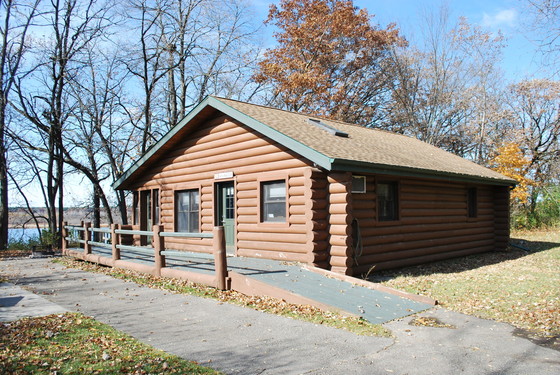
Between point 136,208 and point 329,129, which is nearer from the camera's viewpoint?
point 329,129

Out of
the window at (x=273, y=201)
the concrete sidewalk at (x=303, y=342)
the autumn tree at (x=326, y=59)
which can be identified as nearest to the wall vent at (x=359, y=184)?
the window at (x=273, y=201)

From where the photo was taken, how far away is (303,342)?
569cm

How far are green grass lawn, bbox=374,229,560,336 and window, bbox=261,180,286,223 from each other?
2.96 meters

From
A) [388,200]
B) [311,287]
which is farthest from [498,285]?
[311,287]

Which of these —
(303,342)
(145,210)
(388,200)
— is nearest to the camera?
(303,342)

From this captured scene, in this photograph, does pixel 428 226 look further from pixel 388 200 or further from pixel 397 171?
pixel 397 171

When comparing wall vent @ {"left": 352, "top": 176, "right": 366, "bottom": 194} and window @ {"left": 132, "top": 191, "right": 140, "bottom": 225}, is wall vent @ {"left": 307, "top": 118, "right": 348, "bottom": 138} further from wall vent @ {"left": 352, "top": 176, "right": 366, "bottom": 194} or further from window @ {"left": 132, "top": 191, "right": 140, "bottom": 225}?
window @ {"left": 132, "top": 191, "right": 140, "bottom": 225}

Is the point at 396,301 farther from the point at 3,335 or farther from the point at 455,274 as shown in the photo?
the point at 3,335

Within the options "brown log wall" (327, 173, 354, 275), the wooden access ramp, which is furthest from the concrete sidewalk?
"brown log wall" (327, 173, 354, 275)

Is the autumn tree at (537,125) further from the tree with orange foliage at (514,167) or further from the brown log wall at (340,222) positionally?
the brown log wall at (340,222)

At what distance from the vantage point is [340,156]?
373 inches

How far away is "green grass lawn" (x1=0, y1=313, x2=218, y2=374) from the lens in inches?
183

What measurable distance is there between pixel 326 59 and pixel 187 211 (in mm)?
16213

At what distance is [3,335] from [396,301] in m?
6.00
